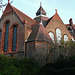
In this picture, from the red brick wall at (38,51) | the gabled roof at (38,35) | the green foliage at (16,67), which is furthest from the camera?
the gabled roof at (38,35)

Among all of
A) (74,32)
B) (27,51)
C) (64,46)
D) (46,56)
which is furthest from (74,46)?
(74,32)

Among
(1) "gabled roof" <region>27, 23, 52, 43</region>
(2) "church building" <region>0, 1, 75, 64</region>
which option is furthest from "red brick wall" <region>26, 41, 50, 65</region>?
(1) "gabled roof" <region>27, 23, 52, 43</region>

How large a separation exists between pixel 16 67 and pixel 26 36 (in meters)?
7.69

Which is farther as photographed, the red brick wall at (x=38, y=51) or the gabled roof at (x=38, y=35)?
the gabled roof at (x=38, y=35)

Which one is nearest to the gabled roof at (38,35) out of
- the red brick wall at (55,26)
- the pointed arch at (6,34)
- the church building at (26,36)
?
the church building at (26,36)

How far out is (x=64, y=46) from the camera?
1705 cm

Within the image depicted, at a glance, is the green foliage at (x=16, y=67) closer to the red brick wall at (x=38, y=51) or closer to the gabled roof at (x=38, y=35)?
the red brick wall at (x=38, y=51)

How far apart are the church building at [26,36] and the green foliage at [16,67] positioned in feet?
8.17

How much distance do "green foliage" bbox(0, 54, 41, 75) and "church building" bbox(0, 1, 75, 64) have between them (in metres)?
2.49

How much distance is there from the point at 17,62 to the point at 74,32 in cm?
2162

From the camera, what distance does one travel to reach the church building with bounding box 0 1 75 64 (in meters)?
19.4

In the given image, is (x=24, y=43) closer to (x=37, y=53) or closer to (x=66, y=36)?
(x=37, y=53)

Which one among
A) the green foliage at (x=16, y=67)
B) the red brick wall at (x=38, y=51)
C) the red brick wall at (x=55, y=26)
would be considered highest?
the red brick wall at (x=55, y=26)

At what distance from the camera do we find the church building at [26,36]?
19.4m
